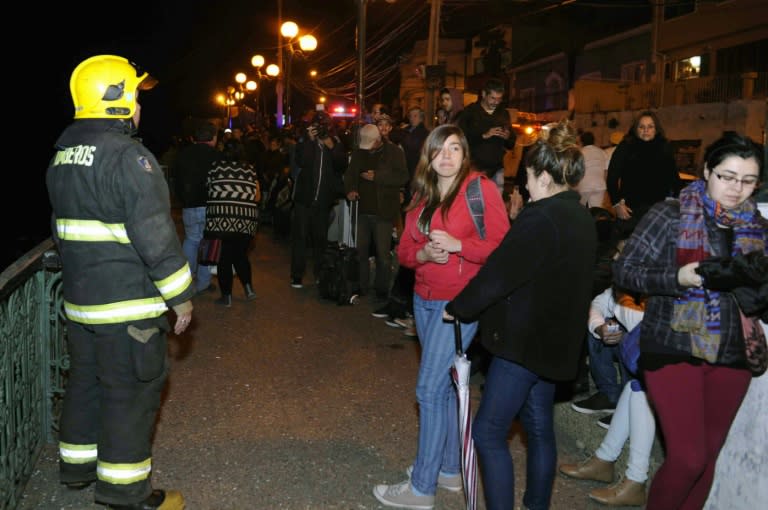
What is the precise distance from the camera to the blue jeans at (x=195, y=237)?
32.1ft

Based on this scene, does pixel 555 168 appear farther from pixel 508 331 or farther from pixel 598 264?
pixel 598 264

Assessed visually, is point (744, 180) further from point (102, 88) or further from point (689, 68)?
point (689, 68)

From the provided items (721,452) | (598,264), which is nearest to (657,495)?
(721,452)

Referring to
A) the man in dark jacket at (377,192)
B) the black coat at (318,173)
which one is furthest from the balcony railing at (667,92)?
the man in dark jacket at (377,192)

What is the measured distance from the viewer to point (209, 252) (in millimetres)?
9367

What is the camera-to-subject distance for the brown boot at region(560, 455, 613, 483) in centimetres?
472

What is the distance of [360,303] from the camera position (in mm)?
9930

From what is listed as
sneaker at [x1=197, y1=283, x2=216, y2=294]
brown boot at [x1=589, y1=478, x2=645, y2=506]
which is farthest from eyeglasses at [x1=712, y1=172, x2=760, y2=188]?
sneaker at [x1=197, y1=283, x2=216, y2=294]

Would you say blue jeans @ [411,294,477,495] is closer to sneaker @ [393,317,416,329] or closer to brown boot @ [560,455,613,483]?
brown boot @ [560,455,613,483]

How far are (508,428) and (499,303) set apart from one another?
0.59 meters

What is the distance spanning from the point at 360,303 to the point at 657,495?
6645 mm

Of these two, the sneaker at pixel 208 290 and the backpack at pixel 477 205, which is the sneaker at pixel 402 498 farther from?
the sneaker at pixel 208 290

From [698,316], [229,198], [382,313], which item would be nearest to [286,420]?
[698,316]

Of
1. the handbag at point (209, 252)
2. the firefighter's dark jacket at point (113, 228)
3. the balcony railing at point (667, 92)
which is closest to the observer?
the firefighter's dark jacket at point (113, 228)
